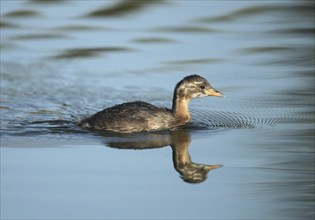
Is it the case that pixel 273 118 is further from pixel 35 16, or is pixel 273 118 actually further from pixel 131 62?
pixel 35 16

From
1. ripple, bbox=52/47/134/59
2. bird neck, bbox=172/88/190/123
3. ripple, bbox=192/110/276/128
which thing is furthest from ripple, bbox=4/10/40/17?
bird neck, bbox=172/88/190/123

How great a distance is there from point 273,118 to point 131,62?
3611mm

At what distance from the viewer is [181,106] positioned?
1406 cm

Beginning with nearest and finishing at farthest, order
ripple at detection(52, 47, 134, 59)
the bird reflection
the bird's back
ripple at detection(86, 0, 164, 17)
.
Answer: the bird reflection, the bird's back, ripple at detection(52, 47, 134, 59), ripple at detection(86, 0, 164, 17)

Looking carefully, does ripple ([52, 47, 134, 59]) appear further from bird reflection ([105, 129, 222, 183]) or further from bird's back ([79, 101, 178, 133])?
bird reflection ([105, 129, 222, 183])

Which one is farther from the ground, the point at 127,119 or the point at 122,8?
the point at 122,8

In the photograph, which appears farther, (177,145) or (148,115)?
(148,115)

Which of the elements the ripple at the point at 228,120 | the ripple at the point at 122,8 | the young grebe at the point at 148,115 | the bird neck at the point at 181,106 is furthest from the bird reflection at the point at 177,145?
the ripple at the point at 122,8

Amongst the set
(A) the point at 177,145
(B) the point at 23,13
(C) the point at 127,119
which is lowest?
(A) the point at 177,145

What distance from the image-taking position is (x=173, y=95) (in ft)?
46.8

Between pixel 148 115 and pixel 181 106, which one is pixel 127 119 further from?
pixel 181 106

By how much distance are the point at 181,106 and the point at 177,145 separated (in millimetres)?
1526

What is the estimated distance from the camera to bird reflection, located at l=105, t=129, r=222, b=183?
36.4 feet

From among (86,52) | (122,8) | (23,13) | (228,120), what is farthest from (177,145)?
(23,13)
